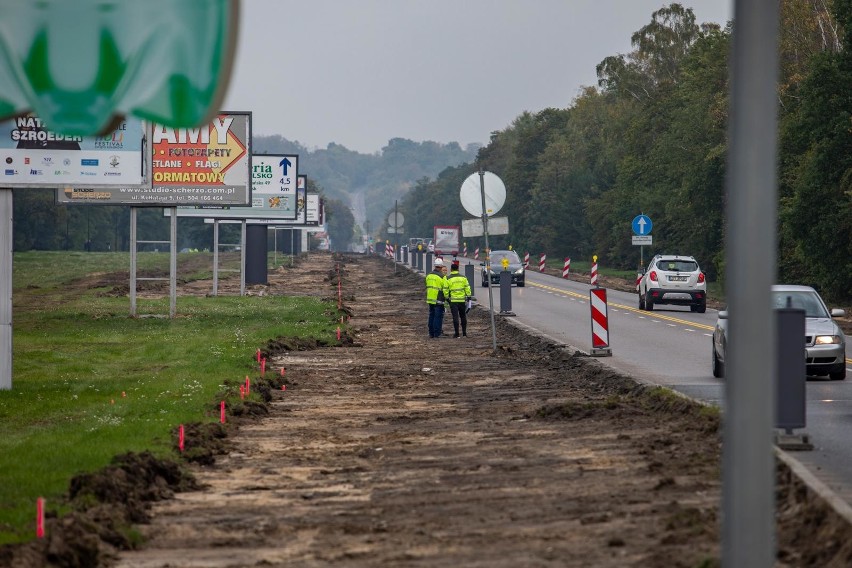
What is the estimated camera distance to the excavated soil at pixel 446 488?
914 cm

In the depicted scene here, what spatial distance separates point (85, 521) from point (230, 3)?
15.6ft

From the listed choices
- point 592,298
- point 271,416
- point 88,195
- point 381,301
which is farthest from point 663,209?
point 271,416

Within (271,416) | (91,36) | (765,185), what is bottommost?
(271,416)

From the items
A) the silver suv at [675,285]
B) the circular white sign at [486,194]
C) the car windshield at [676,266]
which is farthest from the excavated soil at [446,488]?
the car windshield at [676,266]

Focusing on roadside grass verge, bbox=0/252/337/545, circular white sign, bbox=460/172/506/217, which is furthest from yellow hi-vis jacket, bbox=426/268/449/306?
circular white sign, bbox=460/172/506/217

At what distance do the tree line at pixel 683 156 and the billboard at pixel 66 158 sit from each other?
2495 cm

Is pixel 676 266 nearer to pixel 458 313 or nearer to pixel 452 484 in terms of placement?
pixel 458 313

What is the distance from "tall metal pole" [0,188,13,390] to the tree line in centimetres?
2980

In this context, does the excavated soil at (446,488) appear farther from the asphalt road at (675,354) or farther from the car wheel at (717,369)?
the car wheel at (717,369)

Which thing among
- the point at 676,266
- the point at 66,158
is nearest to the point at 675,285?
the point at 676,266

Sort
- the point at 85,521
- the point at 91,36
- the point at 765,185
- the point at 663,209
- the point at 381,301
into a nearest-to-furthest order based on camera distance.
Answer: the point at 765,185
the point at 91,36
the point at 85,521
the point at 381,301
the point at 663,209

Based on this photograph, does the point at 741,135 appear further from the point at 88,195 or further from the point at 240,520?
the point at 88,195

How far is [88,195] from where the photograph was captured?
1529 inches

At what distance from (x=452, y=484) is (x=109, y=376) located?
11014 millimetres
